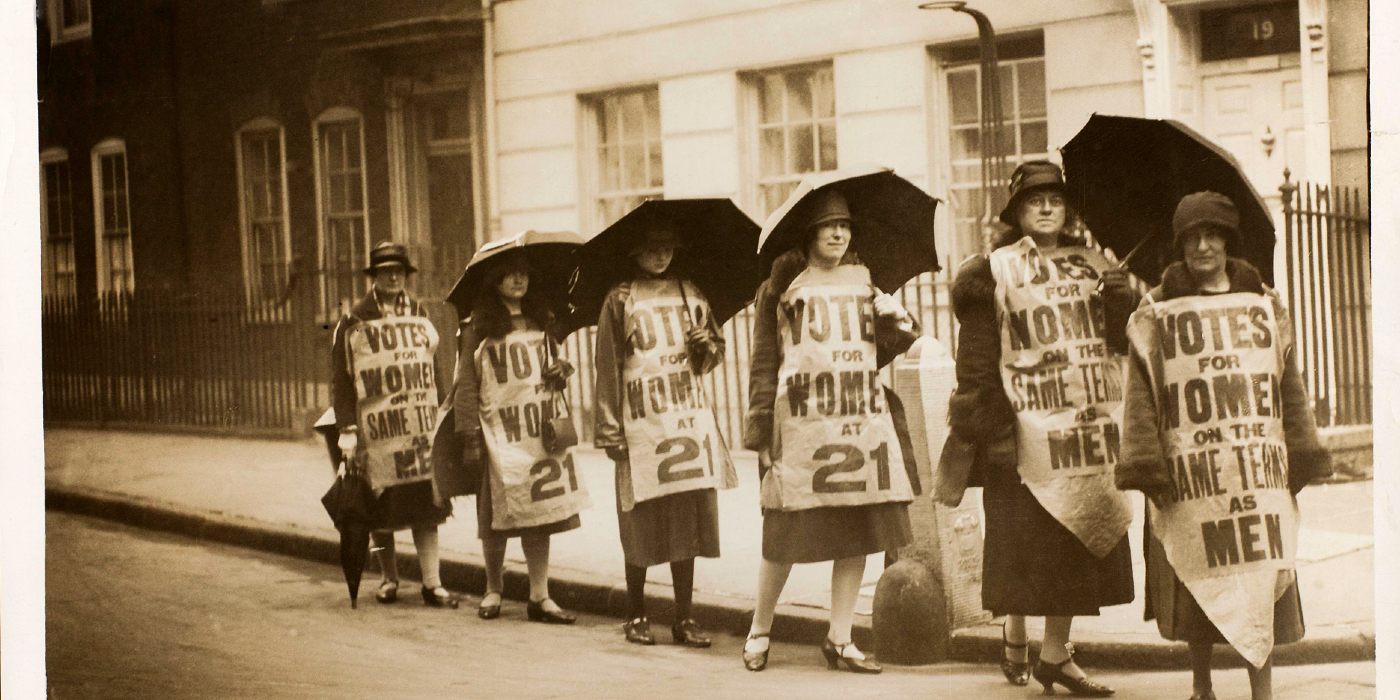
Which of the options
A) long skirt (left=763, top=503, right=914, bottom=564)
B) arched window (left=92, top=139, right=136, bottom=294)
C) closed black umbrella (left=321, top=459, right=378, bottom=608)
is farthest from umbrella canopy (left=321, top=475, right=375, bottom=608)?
long skirt (left=763, top=503, right=914, bottom=564)

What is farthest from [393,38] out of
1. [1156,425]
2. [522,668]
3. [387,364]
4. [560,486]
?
[1156,425]

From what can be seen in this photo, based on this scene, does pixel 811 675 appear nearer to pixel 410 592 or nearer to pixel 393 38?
pixel 410 592

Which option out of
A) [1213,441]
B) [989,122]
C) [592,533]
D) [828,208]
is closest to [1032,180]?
[828,208]

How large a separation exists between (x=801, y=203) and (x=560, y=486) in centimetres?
169

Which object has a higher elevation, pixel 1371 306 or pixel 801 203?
pixel 801 203

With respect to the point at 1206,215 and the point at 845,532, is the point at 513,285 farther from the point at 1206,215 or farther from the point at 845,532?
the point at 1206,215

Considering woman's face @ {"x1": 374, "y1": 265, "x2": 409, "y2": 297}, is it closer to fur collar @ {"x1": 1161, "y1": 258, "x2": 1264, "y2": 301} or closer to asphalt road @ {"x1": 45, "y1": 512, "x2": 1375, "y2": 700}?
asphalt road @ {"x1": 45, "y1": 512, "x2": 1375, "y2": 700}

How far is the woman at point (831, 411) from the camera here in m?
5.43

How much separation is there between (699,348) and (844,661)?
123 centimetres

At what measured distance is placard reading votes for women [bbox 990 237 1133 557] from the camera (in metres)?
5.03

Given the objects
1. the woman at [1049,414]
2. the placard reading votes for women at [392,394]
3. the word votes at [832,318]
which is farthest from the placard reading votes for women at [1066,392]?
the placard reading votes for women at [392,394]

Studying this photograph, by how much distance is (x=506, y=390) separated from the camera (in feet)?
20.9

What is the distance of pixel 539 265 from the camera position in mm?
6332

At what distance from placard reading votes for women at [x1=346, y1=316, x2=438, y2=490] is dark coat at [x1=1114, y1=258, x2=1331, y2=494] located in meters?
3.08
